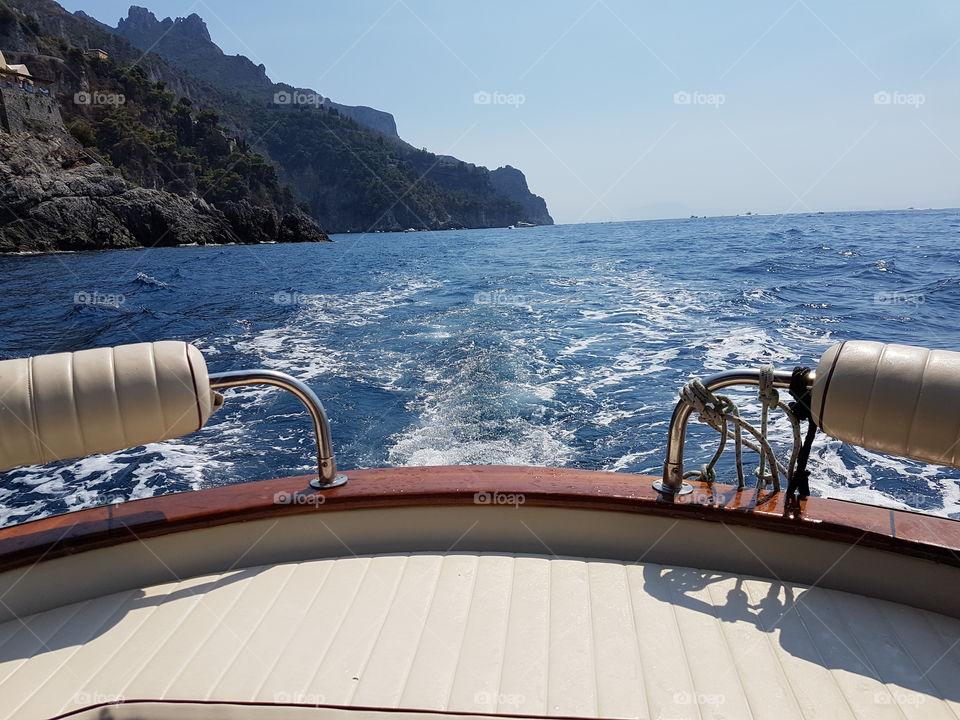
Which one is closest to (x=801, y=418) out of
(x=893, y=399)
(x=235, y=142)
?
(x=893, y=399)

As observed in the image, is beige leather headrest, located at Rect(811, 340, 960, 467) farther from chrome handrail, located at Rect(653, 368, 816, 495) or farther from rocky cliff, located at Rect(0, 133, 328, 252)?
rocky cliff, located at Rect(0, 133, 328, 252)

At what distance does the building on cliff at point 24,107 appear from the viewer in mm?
34697

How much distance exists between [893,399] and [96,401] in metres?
2.11

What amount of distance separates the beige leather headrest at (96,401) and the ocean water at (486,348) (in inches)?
113

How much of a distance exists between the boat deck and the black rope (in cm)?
30

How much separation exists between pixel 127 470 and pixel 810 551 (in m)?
4.67

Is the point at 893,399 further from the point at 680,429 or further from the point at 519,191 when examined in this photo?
the point at 519,191

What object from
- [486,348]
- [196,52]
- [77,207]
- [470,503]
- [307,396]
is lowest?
[486,348]

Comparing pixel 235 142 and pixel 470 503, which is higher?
pixel 235 142

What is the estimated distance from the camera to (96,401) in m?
1.54

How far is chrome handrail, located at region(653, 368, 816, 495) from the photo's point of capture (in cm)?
171

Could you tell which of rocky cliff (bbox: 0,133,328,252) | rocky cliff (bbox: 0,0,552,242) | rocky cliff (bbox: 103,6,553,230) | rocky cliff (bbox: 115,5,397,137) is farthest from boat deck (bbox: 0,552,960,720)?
rocky cliff (bbox: 115,5,397,137)

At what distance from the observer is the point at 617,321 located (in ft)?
32.3

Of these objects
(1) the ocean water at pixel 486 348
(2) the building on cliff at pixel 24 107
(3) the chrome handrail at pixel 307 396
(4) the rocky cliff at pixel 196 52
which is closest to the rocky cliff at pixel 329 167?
(4) the rocky cliff at pixel 196 52
